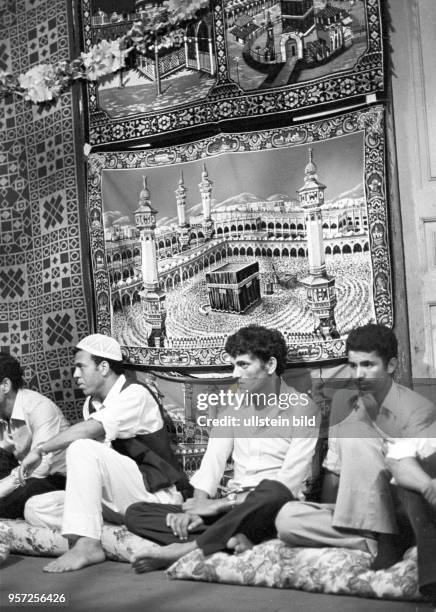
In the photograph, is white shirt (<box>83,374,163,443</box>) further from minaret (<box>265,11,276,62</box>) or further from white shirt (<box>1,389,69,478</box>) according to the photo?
minaret (<box>265,11,276,62</box>)

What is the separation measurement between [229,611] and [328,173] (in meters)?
2.24

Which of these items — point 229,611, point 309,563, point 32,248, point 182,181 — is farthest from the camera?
point 32,248

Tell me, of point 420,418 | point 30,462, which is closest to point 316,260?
point 420,418

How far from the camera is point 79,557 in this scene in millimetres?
3734

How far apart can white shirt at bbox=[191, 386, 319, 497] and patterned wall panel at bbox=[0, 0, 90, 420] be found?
1375mm

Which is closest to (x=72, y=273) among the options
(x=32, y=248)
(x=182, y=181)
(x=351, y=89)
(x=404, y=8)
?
(x=32, y=248)

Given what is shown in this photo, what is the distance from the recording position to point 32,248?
5316 mm

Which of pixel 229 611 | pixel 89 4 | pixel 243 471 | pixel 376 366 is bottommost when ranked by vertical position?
pixel 229 611

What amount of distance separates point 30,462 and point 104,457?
1.65ft

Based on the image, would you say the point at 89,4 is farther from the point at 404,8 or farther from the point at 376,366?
the point at 376,366

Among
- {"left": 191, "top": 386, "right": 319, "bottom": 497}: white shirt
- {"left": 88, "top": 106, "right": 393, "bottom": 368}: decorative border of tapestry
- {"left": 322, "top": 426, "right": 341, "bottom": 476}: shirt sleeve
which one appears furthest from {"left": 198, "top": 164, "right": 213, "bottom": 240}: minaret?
{"left": 322, "top": 426, "right": 341, "bottom": 476}: shirt sleeve

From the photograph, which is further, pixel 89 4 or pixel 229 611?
pixel 89 4

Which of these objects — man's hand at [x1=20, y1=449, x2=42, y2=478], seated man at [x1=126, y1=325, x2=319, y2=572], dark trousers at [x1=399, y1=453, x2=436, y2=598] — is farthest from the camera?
man's hand at [x1=20, y1=449, x2=42, y2=478]

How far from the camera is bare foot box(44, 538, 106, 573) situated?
3.69m
